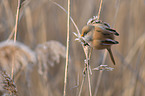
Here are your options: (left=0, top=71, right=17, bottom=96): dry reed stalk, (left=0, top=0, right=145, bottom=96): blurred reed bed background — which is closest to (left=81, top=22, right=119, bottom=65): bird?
(left=0, top=71, right=17, bottom=96): dry reed stalk


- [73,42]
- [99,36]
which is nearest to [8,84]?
[99,36]

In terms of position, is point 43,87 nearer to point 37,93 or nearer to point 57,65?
point 37,93

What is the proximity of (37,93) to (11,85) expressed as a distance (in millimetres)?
721

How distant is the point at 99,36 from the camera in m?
0.44

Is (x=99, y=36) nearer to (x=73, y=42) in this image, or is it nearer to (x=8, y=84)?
(x=8, y=84)

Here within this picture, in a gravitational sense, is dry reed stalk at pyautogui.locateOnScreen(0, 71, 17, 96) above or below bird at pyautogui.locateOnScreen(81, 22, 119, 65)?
below

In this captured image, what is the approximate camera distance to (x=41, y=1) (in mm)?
1170

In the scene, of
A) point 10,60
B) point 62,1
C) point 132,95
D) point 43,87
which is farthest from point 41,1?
point 132,95

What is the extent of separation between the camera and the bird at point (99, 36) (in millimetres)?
433

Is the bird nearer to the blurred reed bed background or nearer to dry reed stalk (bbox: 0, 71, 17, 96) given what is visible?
dry reed stalk (bbox: 0, 71, 17, 96)

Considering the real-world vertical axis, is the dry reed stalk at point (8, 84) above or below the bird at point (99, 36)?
below

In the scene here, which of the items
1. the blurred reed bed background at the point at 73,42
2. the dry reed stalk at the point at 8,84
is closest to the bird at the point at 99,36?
the dry reed stalk at the point at 8,84

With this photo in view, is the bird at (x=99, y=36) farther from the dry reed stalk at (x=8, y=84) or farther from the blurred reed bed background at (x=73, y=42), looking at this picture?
the blurred reed bed background at (x=73, y=42)

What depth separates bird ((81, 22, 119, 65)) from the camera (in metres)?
0.43
